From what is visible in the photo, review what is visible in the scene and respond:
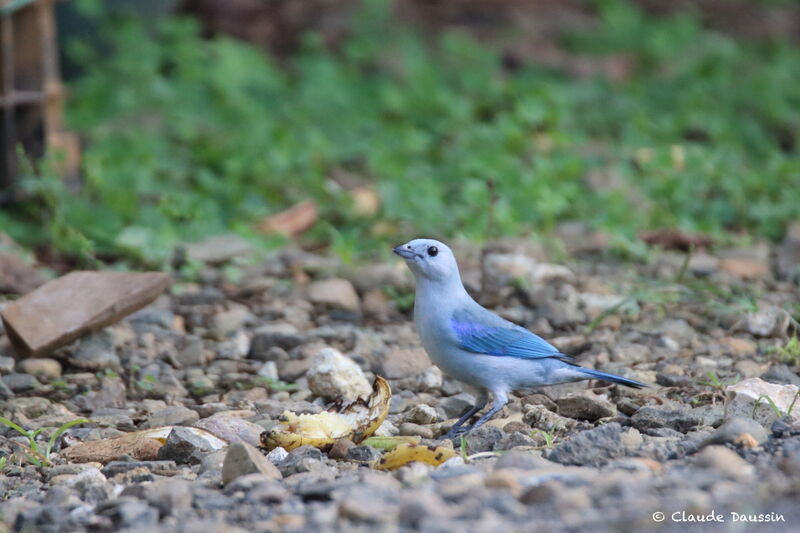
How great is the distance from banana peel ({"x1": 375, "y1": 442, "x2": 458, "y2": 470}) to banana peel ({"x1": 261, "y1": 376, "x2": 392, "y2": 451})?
31 centimetres

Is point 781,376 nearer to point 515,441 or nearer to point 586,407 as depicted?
point 586,407

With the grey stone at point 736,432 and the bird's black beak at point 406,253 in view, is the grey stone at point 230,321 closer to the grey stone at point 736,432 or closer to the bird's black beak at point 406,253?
the bird's black beak at point 406,253

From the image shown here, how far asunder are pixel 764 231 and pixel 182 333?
10.9 ft

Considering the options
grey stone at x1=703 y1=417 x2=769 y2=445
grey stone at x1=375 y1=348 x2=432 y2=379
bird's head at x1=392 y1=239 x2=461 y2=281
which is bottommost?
grey stone at x1=375 y1=348 x2=432 y2=379

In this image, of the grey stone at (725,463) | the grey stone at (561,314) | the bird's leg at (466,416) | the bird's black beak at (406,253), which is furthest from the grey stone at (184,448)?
the grey stone at (561,314)

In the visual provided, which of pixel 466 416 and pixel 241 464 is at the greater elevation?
pixel 241 464

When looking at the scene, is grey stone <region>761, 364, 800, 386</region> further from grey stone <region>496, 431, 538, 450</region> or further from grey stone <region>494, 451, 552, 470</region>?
grey stone <region>494, 451, 552, 470</region>

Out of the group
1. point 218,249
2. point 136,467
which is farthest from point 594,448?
point 218,249

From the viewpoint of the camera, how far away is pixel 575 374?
379 centimetres

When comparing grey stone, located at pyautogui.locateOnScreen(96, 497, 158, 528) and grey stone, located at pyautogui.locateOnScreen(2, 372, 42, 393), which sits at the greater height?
grey stone, located at pyautogui.locateOnScreen(96, 497, 158, 528)

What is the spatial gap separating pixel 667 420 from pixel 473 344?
0.66m

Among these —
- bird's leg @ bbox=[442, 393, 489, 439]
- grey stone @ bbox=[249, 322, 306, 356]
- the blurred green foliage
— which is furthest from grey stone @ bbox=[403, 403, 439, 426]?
the blurred green foliage

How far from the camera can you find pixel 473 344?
147 inches

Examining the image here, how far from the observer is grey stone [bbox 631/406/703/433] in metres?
3.61
